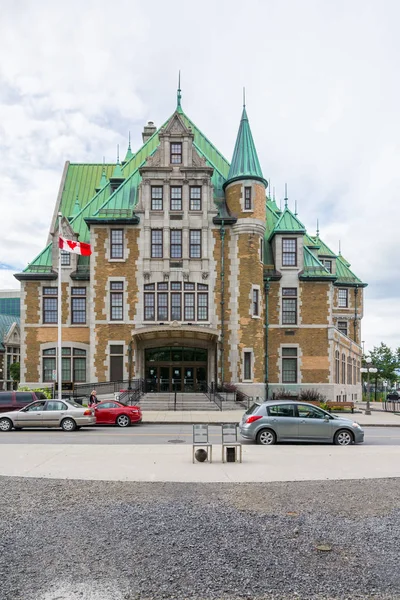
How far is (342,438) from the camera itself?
17.3 metres

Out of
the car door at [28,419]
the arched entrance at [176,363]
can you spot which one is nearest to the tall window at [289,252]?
the arched entrance at [176,363]

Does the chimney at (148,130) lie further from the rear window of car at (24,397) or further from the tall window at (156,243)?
the rear window of car at (24,397)

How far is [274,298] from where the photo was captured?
39.3 metres

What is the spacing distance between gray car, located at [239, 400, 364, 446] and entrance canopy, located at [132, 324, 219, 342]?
1809cm

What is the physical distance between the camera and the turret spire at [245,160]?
3762 cm

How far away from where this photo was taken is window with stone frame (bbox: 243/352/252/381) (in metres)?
37.1

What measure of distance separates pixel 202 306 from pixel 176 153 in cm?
1144

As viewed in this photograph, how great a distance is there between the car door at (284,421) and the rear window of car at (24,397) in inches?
508

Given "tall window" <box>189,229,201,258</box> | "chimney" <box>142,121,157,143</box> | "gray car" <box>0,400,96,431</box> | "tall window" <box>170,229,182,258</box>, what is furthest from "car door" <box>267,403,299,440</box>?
"chimney" <box>142,121,157,143</box>

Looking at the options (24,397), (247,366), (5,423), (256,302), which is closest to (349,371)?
(247,366)

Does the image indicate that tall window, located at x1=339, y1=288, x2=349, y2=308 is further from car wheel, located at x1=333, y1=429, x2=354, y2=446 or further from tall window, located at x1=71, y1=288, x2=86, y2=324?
car wheel, located at x1=333, y1=429, x2=354, y2=446

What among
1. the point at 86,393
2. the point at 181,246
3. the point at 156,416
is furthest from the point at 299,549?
the point at 181,246

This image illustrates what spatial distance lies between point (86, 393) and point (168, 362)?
21.3 feet

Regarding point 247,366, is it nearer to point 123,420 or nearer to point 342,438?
point 123,420
